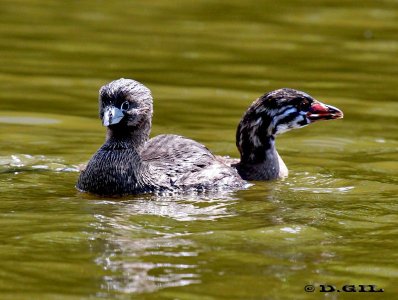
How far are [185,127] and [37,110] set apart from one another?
191 centimetres

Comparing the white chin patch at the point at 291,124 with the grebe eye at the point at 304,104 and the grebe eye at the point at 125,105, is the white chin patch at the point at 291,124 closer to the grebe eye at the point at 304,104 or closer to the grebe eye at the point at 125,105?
the grebe eye at the point at 304,104

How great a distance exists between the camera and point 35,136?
13.3 m

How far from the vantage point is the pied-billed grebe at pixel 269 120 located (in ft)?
40.4

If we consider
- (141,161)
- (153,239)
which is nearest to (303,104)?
(141,161)

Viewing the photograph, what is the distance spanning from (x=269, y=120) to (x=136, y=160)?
190cm

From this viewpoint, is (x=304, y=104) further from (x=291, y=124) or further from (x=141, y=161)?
(x=141, y=161)

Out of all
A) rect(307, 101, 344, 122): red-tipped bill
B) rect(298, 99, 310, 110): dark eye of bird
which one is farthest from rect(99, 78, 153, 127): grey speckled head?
rect(307, 101, 344, 122): red-tipped bill

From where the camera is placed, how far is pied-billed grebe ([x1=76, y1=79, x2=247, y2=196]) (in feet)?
35.8

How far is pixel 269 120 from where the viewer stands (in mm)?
12367

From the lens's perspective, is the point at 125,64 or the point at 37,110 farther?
the point at 125,64

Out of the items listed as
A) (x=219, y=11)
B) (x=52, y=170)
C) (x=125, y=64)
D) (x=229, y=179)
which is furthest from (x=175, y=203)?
(x=219, y=11)

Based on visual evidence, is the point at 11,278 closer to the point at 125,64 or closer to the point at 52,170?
the point at 52,170

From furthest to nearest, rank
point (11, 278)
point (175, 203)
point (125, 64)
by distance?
1. point (125, 64)
2. point (175, 203)
3. point (11, 278)

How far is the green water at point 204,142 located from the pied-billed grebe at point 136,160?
0.94ft
